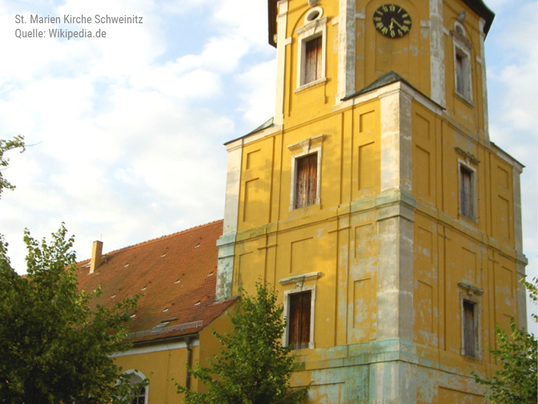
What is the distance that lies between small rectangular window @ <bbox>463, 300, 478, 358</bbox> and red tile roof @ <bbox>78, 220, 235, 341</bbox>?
277 inches

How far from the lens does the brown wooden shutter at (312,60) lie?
24672mm

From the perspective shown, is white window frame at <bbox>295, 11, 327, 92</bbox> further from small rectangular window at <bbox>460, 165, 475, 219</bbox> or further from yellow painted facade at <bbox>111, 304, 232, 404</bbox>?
yellow painted facade at <bbox>111, 304, 232, 404</bbox>

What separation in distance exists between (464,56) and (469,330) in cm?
936

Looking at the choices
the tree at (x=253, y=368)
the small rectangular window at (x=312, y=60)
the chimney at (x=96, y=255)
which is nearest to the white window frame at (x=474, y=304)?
the tree at (x=253, y=368)

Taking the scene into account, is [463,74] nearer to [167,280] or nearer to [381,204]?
[381,204]

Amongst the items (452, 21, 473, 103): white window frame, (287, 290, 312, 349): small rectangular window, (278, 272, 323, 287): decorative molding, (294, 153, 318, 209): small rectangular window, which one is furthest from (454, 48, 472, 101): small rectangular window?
(287, 290, 312, 349): small rectangular window

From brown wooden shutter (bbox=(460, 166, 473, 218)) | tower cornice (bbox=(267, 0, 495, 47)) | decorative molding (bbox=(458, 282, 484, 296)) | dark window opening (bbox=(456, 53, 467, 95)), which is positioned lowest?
decorative molding (bbox=(458, 282, 484, 296))

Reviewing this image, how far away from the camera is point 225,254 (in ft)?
81.0

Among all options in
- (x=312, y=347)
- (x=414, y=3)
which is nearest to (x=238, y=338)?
(x=312, y=347)

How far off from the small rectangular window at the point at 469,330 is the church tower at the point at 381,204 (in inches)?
2.3

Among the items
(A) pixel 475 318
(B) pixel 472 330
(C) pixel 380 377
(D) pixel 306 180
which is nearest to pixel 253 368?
(C) pixel 380 377

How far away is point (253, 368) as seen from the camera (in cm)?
1836

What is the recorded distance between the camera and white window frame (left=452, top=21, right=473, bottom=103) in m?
25.1

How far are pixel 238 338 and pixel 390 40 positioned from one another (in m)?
11.2
